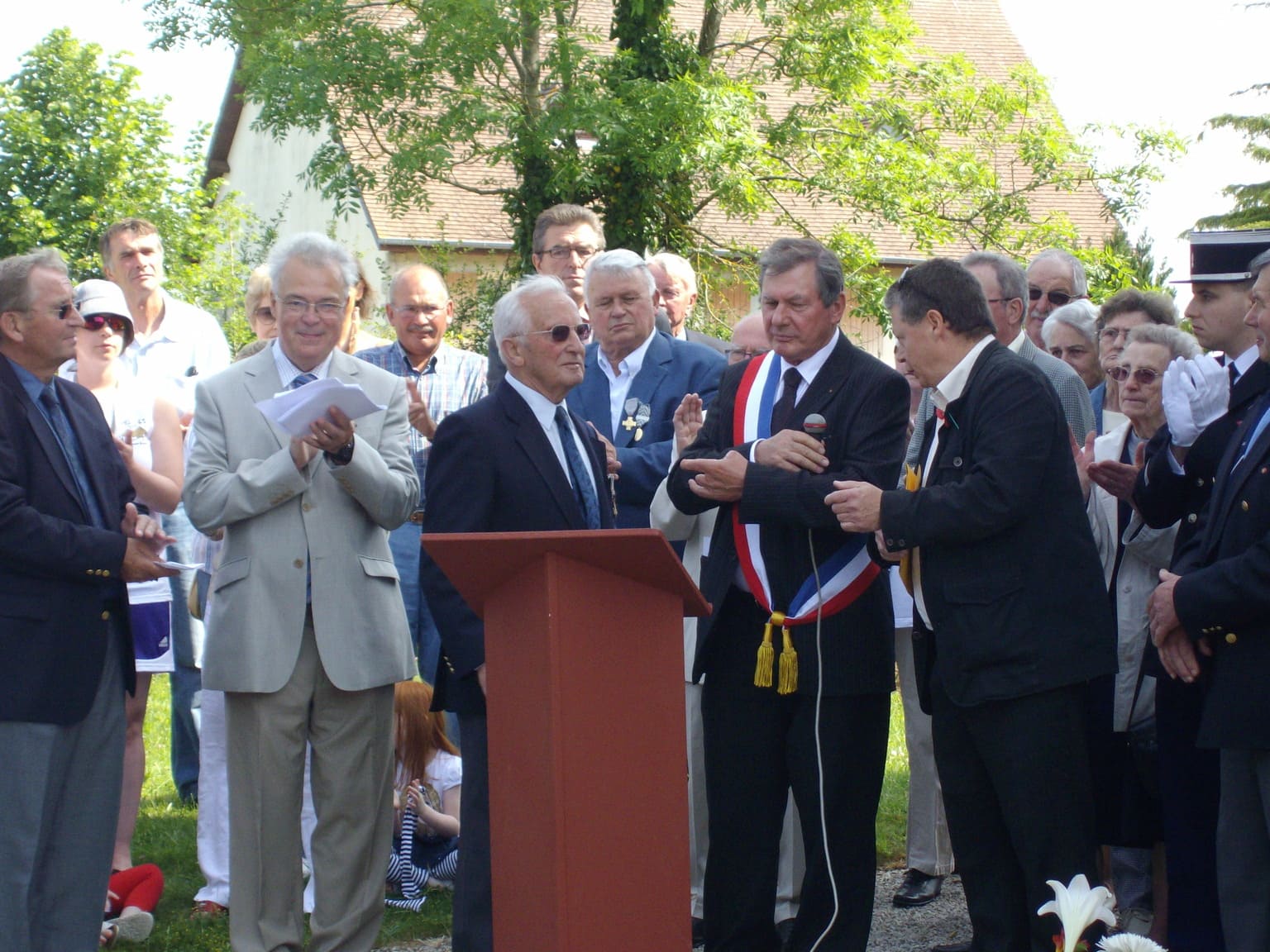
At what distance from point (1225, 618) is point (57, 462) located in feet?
11.9

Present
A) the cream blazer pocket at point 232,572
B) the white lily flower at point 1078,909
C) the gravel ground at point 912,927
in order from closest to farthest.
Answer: the white lily flower at point 1078,909 < the cream blazer pocket at point 232,572 < the gravel ground at point 912,927

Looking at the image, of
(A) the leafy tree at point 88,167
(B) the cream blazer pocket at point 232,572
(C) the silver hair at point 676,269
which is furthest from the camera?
(A) the leafy tree at point 88,167

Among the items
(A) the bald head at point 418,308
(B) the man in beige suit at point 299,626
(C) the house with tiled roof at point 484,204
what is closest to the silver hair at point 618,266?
(A) the bald head at point 418,308

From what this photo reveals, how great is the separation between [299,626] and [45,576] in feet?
2.72

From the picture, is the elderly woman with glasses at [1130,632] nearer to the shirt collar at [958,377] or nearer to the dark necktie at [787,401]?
the shirt collar at [958,377]

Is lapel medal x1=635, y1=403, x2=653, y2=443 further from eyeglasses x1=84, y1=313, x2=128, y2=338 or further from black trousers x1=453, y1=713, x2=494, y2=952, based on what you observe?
eyeglasses x1=84, y1=313, x2=128, y2=338

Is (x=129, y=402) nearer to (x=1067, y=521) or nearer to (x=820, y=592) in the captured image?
(x=820, y=592)

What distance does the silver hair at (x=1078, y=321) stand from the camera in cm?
645

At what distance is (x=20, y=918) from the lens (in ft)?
14.4

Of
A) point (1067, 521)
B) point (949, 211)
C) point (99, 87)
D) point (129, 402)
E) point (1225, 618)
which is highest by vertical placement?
point (99, 87)

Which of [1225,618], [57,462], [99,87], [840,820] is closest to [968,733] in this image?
[840,820]

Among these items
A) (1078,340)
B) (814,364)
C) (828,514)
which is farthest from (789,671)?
(1078,340)

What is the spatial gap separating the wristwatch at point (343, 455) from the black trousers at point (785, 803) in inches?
57.3

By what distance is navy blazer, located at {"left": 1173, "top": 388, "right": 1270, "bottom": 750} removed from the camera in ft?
13.3
